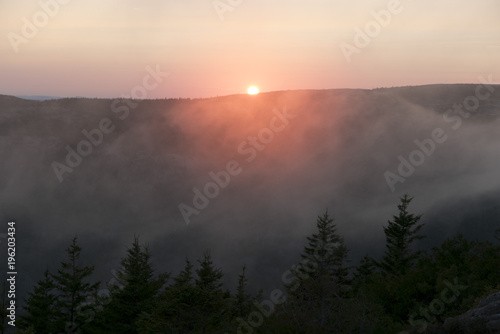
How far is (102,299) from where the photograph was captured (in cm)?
3512

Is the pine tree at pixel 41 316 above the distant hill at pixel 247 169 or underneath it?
underneath

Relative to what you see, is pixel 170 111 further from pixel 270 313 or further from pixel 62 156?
pixel 270 313

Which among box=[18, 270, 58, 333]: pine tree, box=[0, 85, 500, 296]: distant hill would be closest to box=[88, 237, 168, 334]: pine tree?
box=[18, 270, 58, 333]: pine tree

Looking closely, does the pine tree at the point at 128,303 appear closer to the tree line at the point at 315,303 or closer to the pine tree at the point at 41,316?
the tree line at the point at 315,303

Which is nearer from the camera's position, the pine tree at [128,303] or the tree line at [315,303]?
the tree line at [315,303]

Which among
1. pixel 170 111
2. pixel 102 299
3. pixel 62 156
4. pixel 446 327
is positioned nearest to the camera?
pixel 446 327

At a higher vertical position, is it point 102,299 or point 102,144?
point 102,144

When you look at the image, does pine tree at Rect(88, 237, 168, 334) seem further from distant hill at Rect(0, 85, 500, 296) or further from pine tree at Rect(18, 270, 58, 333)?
distant hill at Rect(0, 85, 500, 296)

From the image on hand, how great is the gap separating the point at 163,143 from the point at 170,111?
46.8ft

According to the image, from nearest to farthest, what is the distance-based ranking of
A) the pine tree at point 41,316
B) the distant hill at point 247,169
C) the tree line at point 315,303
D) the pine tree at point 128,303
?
the tree line at point 315,303
the pine tree at point 128,303
the pine tree at point 41,316
the distant hill at point 247,169

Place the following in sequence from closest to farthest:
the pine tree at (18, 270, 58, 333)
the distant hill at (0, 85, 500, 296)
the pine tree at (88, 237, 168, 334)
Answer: the pine tree at (88, 237, 168, 334), the pine tree at (18, 270, 58, 333), the distant hill at (0, 85, 500, 296)

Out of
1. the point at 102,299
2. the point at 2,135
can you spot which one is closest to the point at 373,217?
the point at 102,299

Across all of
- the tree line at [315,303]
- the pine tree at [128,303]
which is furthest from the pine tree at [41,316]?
the pine tree at [128,303]

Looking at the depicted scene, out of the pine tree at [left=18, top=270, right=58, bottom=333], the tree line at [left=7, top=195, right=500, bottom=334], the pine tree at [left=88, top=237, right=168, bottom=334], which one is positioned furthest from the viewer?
the pine tree at [left=18, top=270, right=58, bottom=333]
